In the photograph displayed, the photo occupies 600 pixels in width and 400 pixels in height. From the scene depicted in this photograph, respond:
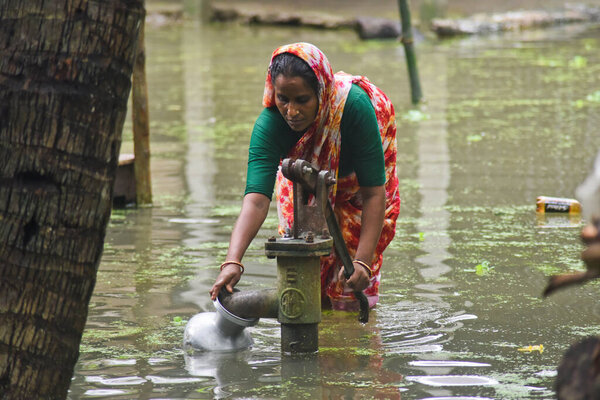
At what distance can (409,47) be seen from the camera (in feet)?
36.6

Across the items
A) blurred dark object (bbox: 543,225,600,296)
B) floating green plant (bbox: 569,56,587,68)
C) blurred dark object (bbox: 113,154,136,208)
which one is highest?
floating green plant (bbox: 569,56,587,68)

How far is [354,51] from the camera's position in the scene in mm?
17500

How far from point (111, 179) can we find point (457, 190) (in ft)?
17.1

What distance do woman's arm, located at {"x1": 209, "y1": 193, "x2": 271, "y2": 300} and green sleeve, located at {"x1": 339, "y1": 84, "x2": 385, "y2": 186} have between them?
0.43 meters

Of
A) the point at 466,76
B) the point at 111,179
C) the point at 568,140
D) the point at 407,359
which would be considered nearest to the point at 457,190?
the point at 568,140

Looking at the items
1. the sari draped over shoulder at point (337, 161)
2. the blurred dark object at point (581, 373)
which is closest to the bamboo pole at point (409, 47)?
the sari draped over shoulder at point (337, 161)

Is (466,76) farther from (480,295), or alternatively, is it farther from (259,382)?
(259,382)

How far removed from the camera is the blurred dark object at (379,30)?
19250mm

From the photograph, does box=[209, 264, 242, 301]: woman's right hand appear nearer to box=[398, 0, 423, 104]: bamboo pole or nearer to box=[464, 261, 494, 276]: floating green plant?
box=[464, 261, 494, 276]: floating green plant

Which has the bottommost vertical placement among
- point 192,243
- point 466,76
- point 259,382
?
point 259,382

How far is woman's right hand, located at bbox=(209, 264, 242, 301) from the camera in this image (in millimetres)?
4297

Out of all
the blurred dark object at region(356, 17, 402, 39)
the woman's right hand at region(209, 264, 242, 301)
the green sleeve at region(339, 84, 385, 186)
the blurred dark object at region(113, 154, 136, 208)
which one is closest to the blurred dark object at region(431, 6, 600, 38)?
the blurred dark object at region(356, 17, 402, 39)

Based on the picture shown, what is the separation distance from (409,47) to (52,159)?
28.5ft

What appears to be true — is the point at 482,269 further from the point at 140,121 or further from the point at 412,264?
the point at 140,121
